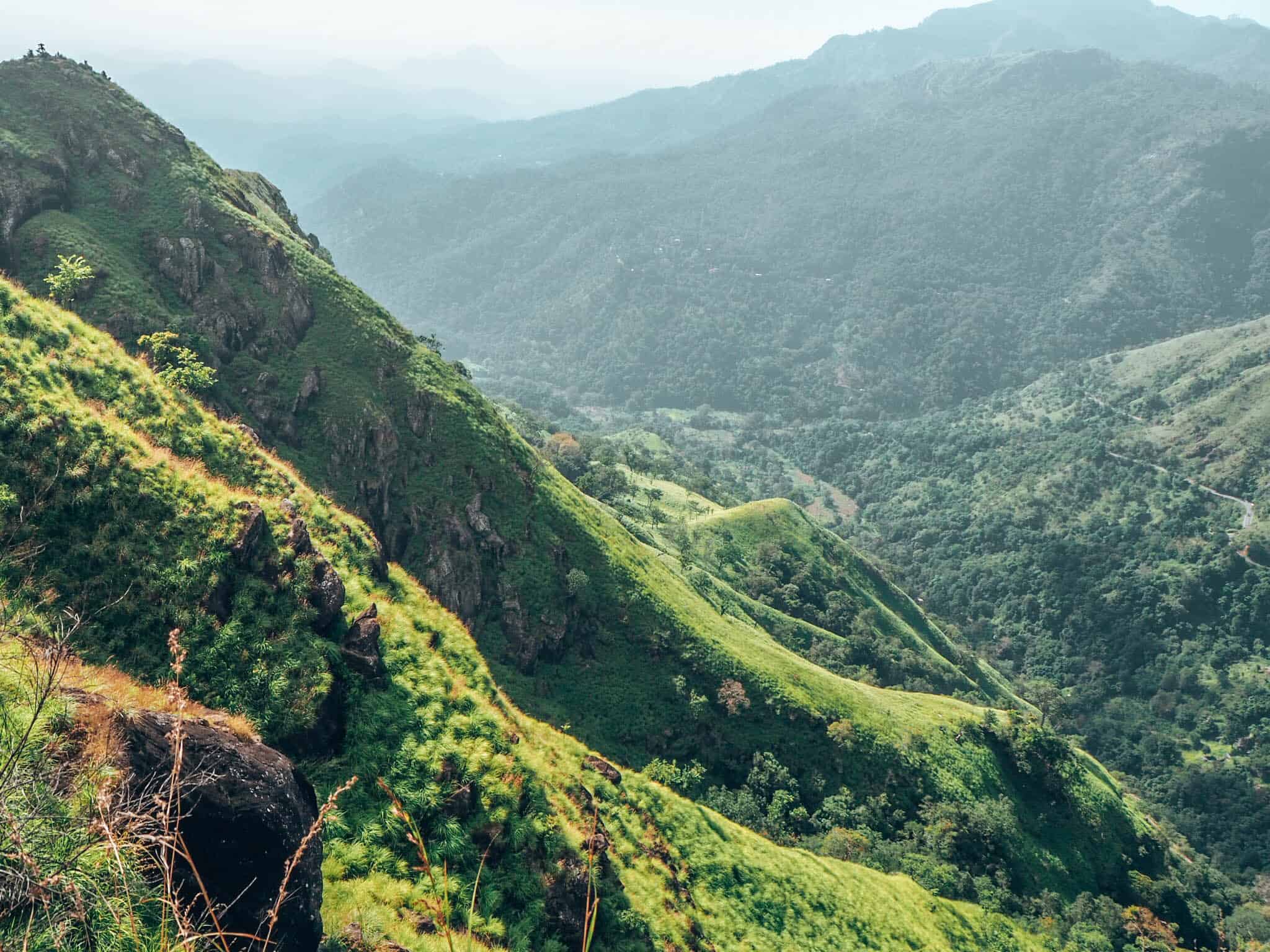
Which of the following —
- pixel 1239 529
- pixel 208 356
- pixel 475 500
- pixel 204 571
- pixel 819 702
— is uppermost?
pixel 208 356

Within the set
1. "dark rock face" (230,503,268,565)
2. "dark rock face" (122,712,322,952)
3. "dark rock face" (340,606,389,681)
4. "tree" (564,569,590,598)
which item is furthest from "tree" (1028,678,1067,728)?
"dark rock face" (122,712,322,952)

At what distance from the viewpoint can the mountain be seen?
22578 mm

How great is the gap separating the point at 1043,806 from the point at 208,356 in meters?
87.1

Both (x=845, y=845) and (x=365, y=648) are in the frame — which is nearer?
(x=365, y=648)

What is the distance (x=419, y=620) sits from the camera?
31.0 meters

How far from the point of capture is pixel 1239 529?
18062 cm

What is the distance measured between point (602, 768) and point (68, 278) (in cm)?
4565

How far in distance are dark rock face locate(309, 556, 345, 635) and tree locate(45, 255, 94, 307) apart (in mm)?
30860

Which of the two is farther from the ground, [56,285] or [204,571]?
[56,285]

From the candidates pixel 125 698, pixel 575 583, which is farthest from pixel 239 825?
pixel 575 583

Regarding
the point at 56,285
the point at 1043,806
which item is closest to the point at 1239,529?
the point at 1043,806

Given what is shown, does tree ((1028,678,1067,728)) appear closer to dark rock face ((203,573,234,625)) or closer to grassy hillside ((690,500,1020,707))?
grassy hillside ((690,500,1020,707))

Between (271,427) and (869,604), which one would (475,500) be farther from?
(869,604)

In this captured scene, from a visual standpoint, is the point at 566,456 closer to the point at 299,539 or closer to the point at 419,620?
the point at 419,620
